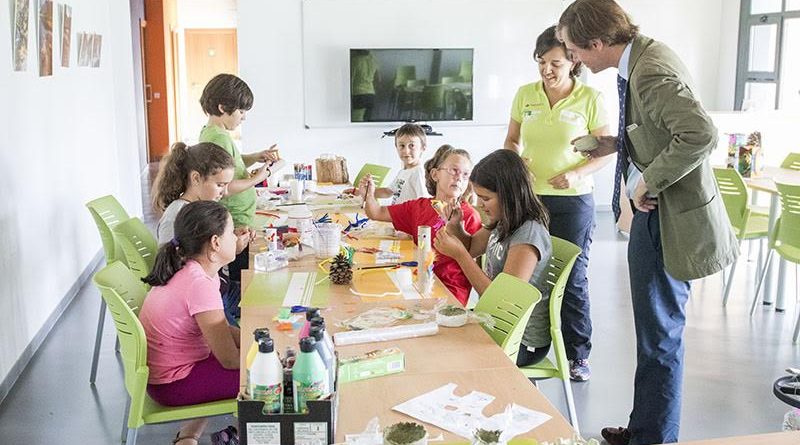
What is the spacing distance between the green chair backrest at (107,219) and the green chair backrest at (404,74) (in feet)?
13.4

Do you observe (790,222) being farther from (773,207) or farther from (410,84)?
(410,84)

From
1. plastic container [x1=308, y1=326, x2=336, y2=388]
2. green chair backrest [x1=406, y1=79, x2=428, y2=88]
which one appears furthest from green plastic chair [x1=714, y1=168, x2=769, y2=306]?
plastic container [x1=308, y1=326, x2=336, y2=388]

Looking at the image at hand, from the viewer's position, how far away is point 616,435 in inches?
123

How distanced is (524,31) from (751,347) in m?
4.46

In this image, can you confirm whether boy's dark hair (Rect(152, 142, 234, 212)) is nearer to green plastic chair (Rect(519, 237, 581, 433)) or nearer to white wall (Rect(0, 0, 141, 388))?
white wall (Rect(0, 0, 141, 388))

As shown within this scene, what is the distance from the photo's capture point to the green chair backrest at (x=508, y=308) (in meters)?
2.43

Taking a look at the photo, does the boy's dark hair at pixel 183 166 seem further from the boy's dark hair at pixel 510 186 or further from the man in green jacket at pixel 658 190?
the man in green jacket at pixel 658 190

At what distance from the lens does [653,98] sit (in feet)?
8.20

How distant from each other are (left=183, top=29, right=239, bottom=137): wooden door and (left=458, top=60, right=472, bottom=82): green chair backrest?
32.0 feet

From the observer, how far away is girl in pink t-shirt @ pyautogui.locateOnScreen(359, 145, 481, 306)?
3324mm

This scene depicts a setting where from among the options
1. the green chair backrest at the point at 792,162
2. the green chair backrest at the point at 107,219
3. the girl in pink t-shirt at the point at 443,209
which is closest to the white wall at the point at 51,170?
the green chair backrest at the point at 107,219

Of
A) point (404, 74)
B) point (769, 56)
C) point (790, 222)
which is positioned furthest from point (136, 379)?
point (769, 56)

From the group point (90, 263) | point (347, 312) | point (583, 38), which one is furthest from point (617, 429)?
point (90, 263)

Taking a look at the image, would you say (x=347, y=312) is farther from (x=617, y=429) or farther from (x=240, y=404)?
(x=617, y=429)
